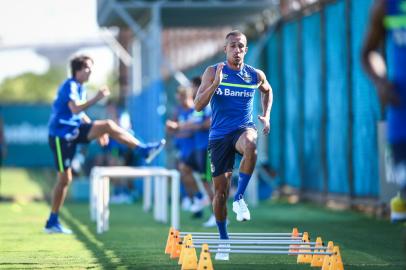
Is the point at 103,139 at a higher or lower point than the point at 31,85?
higher

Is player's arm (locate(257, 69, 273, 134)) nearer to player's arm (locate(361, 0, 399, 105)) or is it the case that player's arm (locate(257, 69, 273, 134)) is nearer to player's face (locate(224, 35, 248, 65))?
player's face (locate(224, 35, 248, 65))

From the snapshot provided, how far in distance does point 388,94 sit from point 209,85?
358 centimetres

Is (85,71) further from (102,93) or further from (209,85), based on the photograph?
(209,85)

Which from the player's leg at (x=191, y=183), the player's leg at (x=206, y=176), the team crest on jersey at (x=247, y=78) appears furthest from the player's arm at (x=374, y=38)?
the player's leg at (x=191, y=183)

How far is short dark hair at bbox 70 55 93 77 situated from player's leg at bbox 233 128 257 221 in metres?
4.28

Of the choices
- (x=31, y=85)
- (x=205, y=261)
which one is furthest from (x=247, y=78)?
(x=31, y=85)

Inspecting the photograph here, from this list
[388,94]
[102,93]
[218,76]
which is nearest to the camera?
[388,94]

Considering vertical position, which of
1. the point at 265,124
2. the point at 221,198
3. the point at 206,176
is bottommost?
the point at 206,176

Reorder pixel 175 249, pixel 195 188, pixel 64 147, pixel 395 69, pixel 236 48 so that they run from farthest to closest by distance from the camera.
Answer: pixel 195 188
pixel 64 147
pixel 175 249
pixel 236 48
pixel 395 69

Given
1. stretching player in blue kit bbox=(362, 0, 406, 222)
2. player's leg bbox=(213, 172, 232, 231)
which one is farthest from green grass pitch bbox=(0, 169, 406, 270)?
stretching player in blue kit bbox=(362, 0, 406, 222)

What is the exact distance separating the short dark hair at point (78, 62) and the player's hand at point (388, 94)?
24.9 ft

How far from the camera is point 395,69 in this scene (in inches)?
260

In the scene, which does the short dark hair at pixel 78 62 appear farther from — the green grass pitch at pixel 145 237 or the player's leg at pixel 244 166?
the player's leg at pixel 244 166

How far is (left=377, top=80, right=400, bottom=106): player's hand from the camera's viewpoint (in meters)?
6.41
